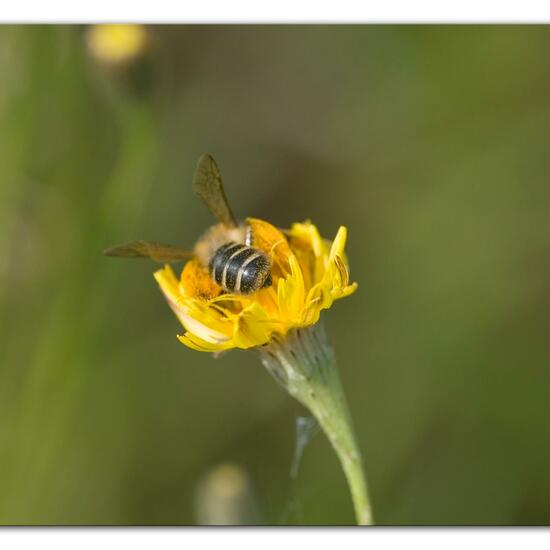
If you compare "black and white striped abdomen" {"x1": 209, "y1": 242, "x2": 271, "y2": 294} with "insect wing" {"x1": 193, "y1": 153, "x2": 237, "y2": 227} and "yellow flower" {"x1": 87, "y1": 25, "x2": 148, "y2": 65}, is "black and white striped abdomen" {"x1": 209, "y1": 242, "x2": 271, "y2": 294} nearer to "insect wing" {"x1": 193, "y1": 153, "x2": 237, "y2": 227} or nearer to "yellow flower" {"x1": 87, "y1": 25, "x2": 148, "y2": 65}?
"insect wing" {"x1": 193, "y1": 153, "x2": 237, "y2": 227}

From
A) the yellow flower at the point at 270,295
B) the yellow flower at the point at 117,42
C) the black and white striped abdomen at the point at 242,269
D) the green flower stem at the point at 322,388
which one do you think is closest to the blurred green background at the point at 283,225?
the yellow flower at the point at 117,42

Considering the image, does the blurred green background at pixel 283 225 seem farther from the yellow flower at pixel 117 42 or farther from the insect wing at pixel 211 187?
the insect wing at pixel 211 187

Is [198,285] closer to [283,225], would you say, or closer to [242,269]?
[242,269]

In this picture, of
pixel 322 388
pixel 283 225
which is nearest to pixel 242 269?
pixel 322 388

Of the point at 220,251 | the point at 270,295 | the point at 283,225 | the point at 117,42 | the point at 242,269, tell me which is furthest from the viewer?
the point at 283,225

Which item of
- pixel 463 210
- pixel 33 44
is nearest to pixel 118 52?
pixel 33 44

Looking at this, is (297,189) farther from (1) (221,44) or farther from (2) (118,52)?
(2) (118,52)
